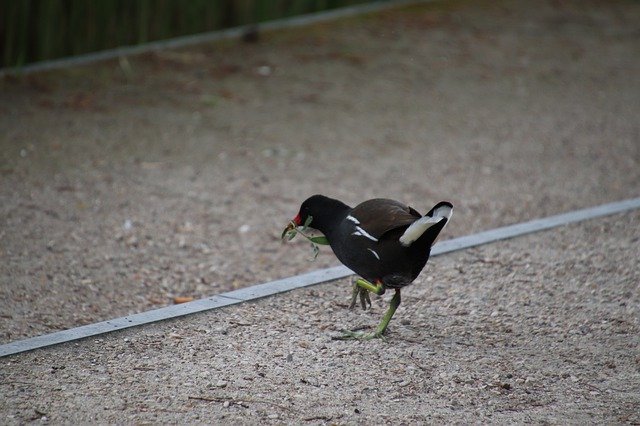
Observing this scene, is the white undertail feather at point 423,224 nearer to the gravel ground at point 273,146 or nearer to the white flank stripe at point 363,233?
the white flank stripe at point 363,233

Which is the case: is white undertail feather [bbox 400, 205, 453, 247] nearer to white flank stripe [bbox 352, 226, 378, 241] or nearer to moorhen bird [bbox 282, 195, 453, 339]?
moorhen bird [bbox 282, 195, 453, 339]

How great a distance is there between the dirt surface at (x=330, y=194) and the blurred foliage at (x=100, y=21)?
0.90 feet

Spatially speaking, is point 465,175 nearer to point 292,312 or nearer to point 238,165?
point 238,165

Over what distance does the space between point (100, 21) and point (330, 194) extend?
332 centimetres

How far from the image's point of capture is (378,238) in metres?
3.88

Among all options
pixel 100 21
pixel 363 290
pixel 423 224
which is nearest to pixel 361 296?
pixel 363 290

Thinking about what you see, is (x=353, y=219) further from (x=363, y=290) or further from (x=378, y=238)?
(x=363, y=290)

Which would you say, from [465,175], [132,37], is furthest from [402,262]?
[132,37]

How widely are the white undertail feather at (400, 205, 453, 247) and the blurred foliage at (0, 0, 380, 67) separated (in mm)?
5202

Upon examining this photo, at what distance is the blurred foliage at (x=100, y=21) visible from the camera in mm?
8023

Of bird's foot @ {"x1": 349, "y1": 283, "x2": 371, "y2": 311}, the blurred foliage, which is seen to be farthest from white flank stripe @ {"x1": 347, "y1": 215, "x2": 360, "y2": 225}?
the blurred foliage

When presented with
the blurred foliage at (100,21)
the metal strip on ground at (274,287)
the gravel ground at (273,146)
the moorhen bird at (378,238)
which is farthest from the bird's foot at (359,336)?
the blurred foliage at (100,21)

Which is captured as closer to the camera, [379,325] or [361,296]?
[379,325]

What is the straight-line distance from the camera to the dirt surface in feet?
12.2
